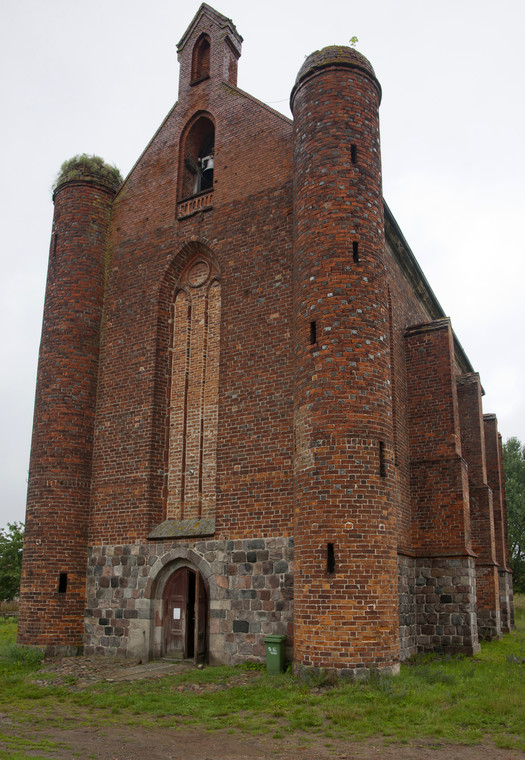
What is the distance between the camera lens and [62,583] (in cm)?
1495

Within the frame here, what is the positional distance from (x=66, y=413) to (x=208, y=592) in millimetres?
5771

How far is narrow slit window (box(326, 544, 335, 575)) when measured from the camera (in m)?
11.0

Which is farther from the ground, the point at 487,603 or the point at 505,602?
the point at 487,603

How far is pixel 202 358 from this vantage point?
1562cm

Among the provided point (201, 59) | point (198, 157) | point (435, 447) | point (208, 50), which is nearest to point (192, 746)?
point (435, 447)

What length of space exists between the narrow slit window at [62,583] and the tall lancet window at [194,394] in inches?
110

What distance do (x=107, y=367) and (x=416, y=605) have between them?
9268 mm

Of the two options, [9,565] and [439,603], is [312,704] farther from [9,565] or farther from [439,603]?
[9,565]

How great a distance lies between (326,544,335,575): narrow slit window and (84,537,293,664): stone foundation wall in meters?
1.29

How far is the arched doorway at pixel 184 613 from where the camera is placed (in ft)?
43.8

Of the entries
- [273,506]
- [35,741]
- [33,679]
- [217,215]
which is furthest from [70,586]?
[217,215]

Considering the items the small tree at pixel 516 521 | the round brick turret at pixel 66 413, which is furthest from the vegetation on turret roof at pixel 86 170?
the small tree at pixel 516 521

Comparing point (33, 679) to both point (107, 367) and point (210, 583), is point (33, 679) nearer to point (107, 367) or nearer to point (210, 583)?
point (210, 583)

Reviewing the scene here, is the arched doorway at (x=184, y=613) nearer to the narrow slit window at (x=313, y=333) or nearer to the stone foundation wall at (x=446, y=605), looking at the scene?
the stone foundation wall at (x=446, y=605)
